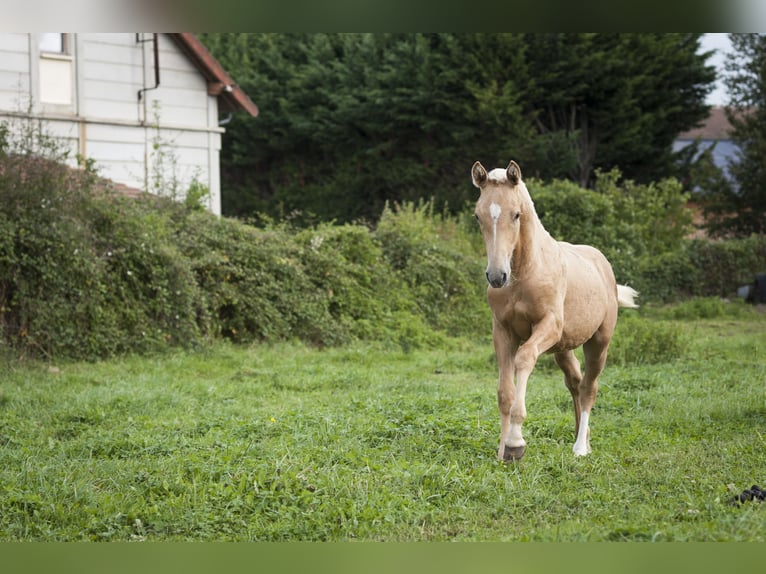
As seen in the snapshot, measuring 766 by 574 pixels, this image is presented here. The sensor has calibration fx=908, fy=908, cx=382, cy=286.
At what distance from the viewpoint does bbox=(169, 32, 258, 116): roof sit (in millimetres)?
18672

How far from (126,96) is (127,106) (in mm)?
199

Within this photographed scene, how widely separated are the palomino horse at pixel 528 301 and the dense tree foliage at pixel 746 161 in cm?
2192

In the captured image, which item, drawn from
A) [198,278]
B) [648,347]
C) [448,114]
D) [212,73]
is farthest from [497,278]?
[448,114]

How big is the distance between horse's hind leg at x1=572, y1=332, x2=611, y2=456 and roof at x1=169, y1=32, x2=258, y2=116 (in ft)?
45.5

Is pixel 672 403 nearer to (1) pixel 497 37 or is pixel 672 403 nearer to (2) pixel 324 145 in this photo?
(1) pixel 497 37

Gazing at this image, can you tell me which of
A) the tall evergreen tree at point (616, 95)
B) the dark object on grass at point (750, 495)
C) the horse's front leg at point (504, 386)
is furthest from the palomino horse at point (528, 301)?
the tall evergreen tree at point (616, 95)

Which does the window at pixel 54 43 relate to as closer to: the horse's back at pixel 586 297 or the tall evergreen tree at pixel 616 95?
the horse's back at pixel 586 297

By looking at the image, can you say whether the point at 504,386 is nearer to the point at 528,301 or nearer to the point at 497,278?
the point at 528,301

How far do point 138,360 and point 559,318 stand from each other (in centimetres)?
663

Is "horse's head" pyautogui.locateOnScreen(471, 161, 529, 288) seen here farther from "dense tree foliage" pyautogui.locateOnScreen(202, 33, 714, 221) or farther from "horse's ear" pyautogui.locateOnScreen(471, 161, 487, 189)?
"dense tree foliage" pyautogui.locateOnScreen(202, 33, 714, 221)

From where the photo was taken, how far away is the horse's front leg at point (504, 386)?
572cm

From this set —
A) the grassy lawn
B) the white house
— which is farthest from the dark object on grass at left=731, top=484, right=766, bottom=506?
the white house

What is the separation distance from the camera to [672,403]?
8.03 metres
